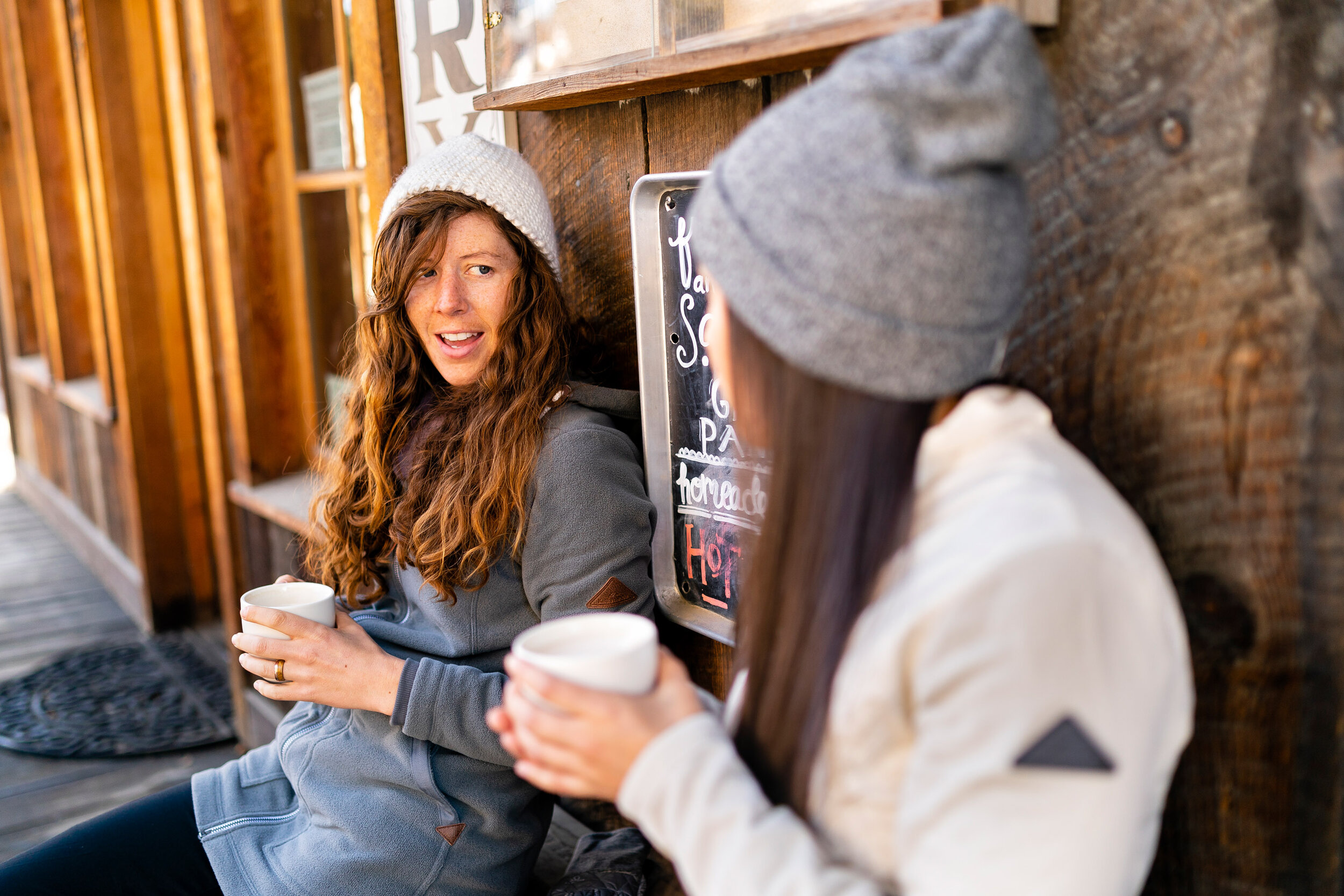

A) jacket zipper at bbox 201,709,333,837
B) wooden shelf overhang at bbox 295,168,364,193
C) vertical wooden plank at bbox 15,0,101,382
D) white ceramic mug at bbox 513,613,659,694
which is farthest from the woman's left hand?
vertical wooden plank at bbox 15,0,101,382

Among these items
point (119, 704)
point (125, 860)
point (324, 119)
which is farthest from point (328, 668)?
point (119, 704)

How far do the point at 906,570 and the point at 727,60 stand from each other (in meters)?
0.72

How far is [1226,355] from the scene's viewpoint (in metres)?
0.95

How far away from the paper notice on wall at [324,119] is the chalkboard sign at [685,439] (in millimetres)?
1648

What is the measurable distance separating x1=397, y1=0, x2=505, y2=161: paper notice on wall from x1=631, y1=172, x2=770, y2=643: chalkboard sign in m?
0.52

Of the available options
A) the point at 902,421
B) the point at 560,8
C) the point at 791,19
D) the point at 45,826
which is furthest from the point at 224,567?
the point at 902,421

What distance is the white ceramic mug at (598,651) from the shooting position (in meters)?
0.88

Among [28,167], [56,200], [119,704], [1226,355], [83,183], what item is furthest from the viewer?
[28,167]

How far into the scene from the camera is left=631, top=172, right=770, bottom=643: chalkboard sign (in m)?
1.51

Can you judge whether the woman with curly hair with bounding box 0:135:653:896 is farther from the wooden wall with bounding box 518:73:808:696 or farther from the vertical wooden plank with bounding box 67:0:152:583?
the vertical wooden plank with bounding box 67:0:152:583

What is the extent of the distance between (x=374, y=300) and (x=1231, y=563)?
1330mm

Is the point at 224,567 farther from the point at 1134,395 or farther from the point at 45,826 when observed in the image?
the point at 1134,395

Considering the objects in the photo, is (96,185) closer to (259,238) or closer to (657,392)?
(259,238)

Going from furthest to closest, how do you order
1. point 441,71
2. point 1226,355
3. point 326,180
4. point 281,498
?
1. point 281,498
2. point 326,180
3. point 441,71
4. point 1226,355
